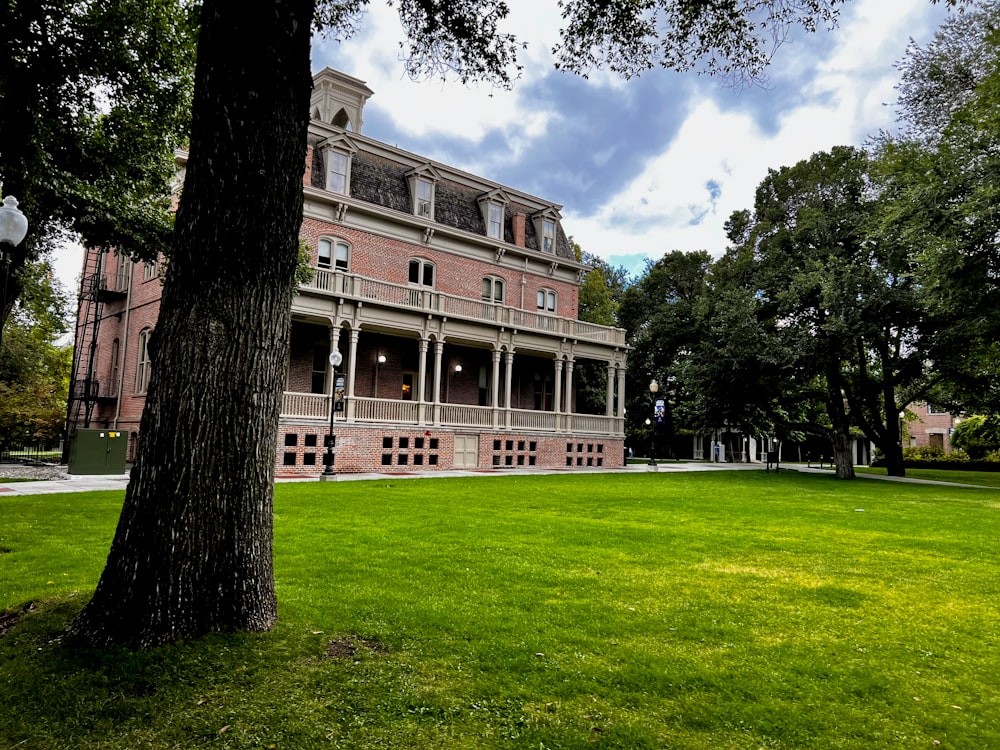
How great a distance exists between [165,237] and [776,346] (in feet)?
65.9

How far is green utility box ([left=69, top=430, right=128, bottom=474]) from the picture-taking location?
1652 centimetres

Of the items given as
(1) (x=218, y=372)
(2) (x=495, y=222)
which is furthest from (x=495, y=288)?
(1) (x=218, y=372)

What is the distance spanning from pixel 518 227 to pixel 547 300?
3.56 metres

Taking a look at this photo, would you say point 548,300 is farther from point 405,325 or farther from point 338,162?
point 338,162

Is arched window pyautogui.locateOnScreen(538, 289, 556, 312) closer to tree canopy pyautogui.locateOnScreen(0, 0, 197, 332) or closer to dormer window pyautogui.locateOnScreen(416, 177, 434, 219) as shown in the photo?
dormer window pyautogui.locateOnScreen(416, 177, 434, 219)

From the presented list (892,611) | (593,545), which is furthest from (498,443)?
(892,611)

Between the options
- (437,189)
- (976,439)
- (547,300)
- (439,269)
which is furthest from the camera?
(976,439)

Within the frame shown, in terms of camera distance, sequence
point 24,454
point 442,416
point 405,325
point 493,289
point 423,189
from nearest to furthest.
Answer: point 405,325 → point 442,416 → point 423,189 → point 493,289 → point 24,454

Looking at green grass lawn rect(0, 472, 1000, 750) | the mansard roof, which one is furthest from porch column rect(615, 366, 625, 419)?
green grass lawn rect(0, 472, 1000, 750)

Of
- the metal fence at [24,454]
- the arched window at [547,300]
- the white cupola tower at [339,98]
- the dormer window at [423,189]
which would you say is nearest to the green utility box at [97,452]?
the metal fence at [24,454]

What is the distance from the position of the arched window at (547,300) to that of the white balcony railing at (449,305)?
205cm

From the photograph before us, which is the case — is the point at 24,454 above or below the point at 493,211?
below

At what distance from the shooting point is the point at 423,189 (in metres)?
25.1

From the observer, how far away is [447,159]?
90.7 ft
